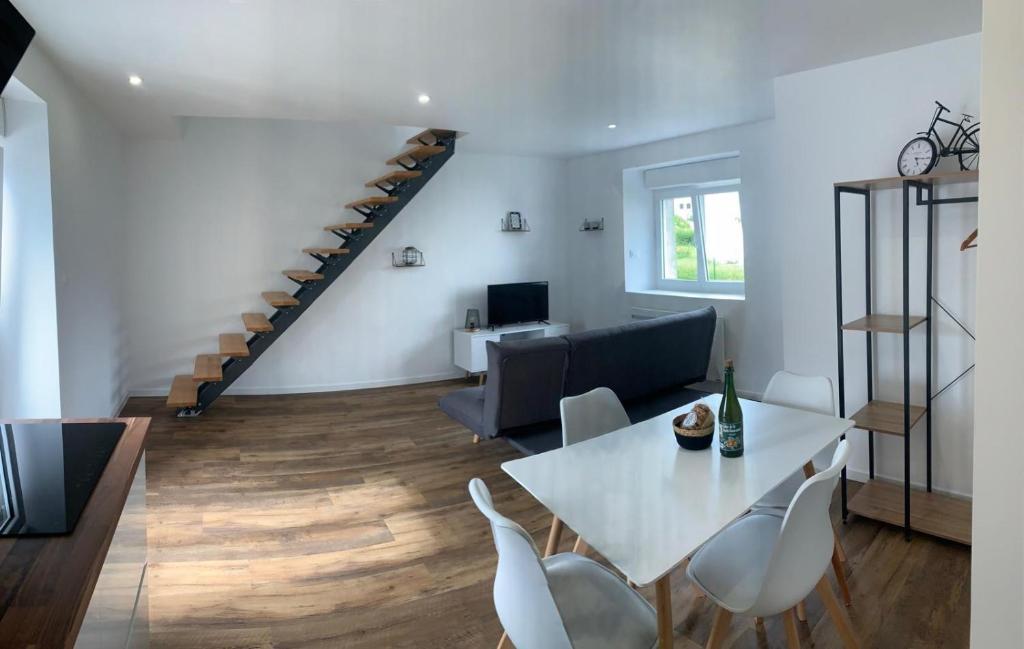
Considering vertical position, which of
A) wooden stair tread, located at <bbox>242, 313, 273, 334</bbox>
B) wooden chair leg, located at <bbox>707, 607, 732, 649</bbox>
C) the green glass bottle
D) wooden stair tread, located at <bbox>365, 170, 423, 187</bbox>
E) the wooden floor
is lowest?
the wooden floor

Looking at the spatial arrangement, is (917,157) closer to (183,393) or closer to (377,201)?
(377,201)

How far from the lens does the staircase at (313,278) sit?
5125mm

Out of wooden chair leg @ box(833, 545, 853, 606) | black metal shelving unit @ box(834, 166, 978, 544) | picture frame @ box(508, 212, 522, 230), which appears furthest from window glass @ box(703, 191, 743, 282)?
wooden chair leg @ box(833, 545, 853, 606)

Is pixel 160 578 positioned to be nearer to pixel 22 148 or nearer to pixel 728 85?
pixel 22 148

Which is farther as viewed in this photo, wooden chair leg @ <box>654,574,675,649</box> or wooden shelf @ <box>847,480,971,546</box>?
wooden shelf @ <box>847,480,971,546</box>

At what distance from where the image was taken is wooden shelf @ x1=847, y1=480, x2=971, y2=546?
278cm

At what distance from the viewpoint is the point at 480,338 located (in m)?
6.26

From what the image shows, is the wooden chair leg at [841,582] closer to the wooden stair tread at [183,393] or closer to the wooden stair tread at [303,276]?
the wooden stair tread at [303,276]

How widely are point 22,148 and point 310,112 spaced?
1859mm

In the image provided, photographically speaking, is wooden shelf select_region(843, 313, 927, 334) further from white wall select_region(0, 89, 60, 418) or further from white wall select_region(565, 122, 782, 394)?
white wall select_region(0, 89, 60, 418)

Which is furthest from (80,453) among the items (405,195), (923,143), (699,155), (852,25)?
(699,155)

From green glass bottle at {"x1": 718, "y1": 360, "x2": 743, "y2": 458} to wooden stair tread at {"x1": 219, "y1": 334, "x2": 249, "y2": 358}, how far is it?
430 cm

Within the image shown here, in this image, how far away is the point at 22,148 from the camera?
3.25 metres

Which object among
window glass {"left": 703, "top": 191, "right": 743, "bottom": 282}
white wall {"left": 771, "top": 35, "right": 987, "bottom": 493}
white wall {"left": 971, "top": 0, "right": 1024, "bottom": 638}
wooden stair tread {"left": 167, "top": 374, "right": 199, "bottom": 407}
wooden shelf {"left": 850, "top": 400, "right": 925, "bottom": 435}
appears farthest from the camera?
window glass {"left": 703, "top": 191, "right": 743, "bottom": 282}
